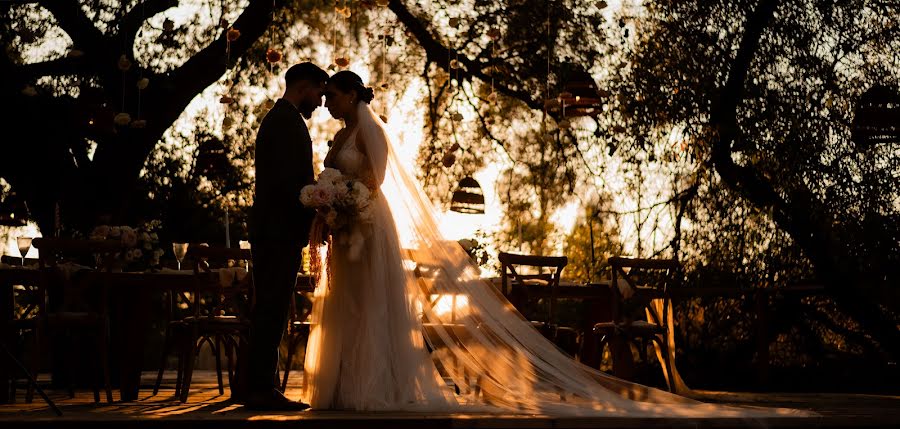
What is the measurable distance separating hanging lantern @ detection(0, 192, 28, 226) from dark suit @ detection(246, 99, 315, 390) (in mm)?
5769

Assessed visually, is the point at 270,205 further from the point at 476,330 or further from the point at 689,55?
the point at 689,55

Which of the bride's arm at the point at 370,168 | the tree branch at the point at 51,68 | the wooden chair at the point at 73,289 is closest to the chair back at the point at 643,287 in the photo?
the bride's arm at the point at 370,168

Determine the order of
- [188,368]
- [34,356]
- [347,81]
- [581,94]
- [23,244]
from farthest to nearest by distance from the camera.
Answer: [581,94]
[23,244]
[34,356]
[188,368]
[347,81]

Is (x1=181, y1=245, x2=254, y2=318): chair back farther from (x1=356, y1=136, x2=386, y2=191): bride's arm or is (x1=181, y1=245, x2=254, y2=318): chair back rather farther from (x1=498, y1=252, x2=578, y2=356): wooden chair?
(x1=498, y1=252, x2=578, y2=356): wooden chair

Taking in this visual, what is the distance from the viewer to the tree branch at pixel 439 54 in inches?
435

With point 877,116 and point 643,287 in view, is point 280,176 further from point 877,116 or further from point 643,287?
point 877,116

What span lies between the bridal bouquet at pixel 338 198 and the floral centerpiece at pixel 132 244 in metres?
1.82

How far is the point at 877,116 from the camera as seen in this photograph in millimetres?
7617

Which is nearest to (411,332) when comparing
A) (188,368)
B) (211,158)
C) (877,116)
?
(188,368)

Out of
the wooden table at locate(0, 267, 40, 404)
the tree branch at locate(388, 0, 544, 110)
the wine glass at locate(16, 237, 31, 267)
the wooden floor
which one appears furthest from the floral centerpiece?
the tree branch at locate(388, 0, 544, 110)

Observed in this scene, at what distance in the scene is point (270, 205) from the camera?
17.7 feet

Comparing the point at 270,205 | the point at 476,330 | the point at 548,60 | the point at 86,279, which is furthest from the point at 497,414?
the point at 548,60

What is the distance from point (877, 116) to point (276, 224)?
166 inches

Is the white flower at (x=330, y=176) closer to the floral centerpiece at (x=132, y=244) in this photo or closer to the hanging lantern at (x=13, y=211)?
the floral centerpiece at (x=132, y=244)
